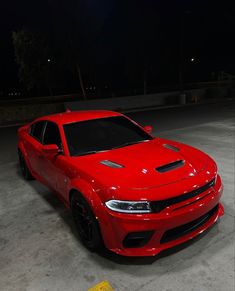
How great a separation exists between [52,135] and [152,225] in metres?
2.23

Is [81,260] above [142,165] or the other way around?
the other way around

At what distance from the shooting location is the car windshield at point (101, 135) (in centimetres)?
393

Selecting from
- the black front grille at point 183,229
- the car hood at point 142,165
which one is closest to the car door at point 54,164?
the car hood at point 142,165

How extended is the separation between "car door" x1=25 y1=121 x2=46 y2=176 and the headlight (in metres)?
2.10

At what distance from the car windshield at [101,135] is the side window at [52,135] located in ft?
0.52

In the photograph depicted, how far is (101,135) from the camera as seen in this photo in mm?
4191

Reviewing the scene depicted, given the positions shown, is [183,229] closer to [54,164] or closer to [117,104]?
[54,164]

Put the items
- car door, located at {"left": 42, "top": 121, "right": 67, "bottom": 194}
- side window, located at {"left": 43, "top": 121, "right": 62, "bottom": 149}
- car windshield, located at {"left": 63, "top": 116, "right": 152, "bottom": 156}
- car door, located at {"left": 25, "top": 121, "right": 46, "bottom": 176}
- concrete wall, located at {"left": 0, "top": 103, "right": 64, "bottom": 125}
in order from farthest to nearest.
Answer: concrete wall, located at {"left": 0, "top": 103, "right": 64, "bottom": 125} → car door, located at {"left": 25, "top": 121, "right": 46, "bottom": 176} → side window, located at {"left": 43, "top": 121, "right": 62, "bottom": 149} → car windshield, located at {"left": 63, "top": 116, "right": 152, "bottom": 156} → car door, located at {"left": 42, "top": 121, "right": 67, "bottom": 194}

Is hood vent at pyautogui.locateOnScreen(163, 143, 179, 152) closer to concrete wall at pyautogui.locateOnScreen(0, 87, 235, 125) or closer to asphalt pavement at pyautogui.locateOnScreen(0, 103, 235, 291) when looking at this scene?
asphalt pavement at pyautogui.locateOnScreen(0, 103, 235, 291)

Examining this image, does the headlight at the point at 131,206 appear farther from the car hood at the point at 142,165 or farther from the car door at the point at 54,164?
the car door at the point at 54,164

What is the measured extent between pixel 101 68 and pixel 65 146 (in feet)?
70.9

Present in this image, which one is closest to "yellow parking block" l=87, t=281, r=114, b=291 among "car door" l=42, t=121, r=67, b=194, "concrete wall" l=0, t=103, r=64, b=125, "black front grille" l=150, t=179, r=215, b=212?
"black front grille" l=150, t=179, r=215, b=212

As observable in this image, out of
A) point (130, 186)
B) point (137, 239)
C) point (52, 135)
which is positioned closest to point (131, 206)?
point (130, 186)

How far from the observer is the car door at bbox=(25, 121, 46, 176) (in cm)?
474
